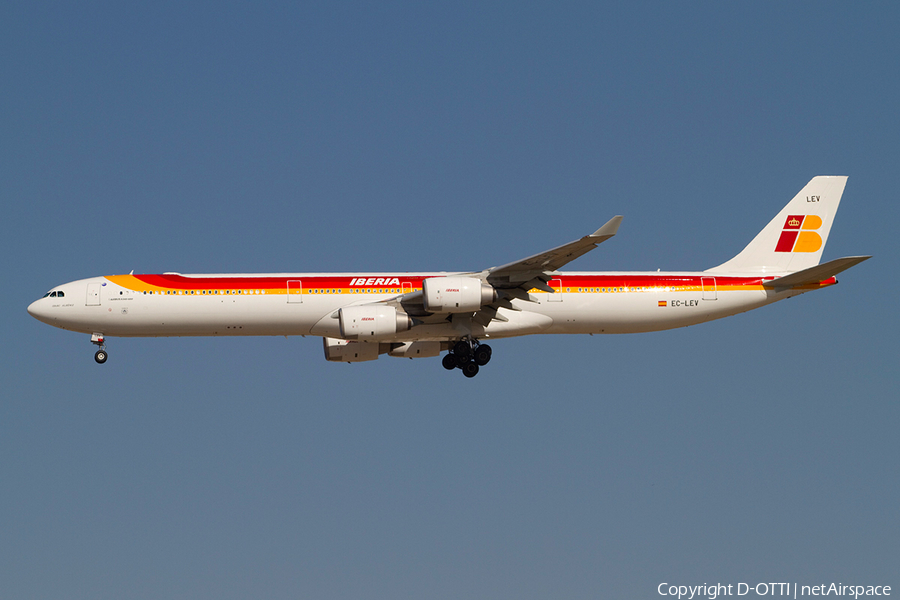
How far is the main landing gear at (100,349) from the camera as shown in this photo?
41.8 m

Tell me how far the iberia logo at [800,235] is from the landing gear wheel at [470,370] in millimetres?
15201

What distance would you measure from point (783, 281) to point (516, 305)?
11642 millimetres

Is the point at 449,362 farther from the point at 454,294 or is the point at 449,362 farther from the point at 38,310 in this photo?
the point at 38,310

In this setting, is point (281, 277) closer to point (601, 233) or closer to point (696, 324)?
point (601, 233)

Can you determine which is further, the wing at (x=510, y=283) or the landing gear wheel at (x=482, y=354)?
the landing gear wheel at (x=482, y=354)

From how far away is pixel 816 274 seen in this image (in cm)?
4303

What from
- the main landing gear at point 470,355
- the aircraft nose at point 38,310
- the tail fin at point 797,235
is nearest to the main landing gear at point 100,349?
the aircraft nose at point 38,310

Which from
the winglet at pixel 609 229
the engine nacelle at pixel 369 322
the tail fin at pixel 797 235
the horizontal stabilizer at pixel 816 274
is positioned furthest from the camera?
the tail fin at pixel 797 235

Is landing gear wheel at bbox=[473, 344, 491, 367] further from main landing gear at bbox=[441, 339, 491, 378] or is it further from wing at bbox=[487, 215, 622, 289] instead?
wing at bbox=[487, 215, 622, 289]

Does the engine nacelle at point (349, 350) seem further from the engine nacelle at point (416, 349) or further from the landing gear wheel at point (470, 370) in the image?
the landing gear wheel at point (470, 370)

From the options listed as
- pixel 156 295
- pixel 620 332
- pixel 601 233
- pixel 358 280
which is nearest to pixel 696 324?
pixel 620 332

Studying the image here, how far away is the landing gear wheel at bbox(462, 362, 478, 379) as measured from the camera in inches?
1671

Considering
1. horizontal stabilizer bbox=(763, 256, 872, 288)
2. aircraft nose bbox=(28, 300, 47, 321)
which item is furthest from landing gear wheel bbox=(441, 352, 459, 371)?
aircraft nose bbox=(28, 300, 47, 321)

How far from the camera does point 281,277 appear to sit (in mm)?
41844
